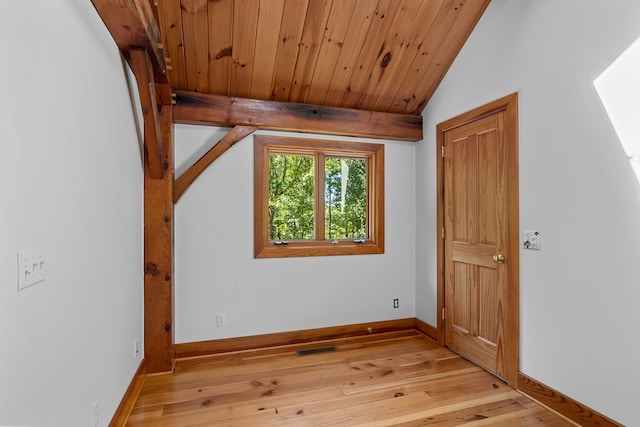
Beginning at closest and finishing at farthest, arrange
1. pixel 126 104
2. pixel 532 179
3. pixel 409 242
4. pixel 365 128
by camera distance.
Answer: pixel 126 104 < pixel 532 179 < pixel 365 128 < pixel 409 242

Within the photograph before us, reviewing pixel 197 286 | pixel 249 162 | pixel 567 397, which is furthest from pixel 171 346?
pixel 567 397

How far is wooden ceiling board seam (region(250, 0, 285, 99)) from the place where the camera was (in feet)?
7.90

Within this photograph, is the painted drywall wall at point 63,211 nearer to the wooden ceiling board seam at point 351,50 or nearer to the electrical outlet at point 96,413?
the electrical outlet at point 96,413

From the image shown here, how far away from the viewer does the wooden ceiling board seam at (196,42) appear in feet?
7.61

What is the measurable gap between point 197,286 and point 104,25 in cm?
205

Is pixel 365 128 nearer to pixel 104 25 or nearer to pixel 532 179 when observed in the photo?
pixel 532 179

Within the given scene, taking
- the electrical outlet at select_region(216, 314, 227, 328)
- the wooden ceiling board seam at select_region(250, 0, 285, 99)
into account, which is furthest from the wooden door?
the electrical outlet at select_region(216, 314, 227, 328)

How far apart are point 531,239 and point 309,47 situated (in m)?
2.24

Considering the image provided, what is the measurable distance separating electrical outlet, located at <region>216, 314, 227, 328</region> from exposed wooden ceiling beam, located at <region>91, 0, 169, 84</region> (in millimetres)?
2082

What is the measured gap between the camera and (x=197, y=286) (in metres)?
2.96

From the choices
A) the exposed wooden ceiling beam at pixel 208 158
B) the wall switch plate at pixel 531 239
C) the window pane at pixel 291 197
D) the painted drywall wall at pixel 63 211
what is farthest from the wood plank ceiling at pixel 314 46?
the wall switch plate at pixel 531 239

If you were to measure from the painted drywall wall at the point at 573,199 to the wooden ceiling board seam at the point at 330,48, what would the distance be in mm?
1159

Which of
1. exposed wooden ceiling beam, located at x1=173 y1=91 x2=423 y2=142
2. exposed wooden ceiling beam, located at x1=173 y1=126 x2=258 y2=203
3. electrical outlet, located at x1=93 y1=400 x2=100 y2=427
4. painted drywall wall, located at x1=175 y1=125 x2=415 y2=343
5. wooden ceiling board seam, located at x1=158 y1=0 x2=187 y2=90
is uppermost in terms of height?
wooden ceiling board seam, located at x1=158 y1=0 x2=187 y2=90

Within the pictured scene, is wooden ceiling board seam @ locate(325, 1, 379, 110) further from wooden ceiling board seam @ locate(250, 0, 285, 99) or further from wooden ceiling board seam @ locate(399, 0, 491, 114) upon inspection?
wooden ceiling board seam @ locate(399, 0, 491, 114)
